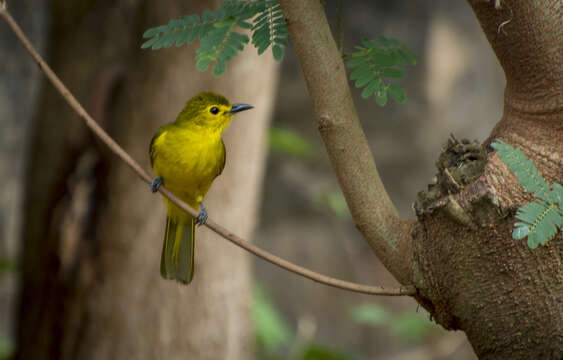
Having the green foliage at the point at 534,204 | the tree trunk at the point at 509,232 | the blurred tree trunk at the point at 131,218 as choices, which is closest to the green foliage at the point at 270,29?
the tree trunk at the point at 509,232

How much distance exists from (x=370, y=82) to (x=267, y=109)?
128 inches

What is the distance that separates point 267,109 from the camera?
207 inches

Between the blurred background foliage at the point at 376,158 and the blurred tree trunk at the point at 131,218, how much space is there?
2.92 m

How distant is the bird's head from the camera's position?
2.85 meters

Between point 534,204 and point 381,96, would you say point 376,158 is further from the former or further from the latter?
point 534,204

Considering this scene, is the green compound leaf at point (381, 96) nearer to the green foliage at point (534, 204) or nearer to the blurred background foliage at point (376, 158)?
the green foliage at point (534, 204)

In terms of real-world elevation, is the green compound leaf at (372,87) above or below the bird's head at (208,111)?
below

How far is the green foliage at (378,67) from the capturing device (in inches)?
78.0

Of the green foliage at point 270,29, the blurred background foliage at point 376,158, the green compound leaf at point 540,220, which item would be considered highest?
the blurred background foliage at point 376,158

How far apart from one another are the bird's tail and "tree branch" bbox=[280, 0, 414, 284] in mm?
999

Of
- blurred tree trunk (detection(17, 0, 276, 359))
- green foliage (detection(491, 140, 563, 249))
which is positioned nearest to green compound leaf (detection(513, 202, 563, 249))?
green foliage (detection(491, 140, 563, 249))

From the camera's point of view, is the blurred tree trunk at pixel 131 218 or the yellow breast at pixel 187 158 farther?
the blurred tree trunk at pixel 131 218

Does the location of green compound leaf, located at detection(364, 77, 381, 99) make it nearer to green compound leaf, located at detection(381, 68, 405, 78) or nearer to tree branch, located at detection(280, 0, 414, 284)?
green compound leaf, located at detection(381, 68, 405, 78)

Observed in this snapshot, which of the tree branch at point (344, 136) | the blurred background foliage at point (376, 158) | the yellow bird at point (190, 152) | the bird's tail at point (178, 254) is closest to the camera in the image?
the tree branch at point (344, 136)
